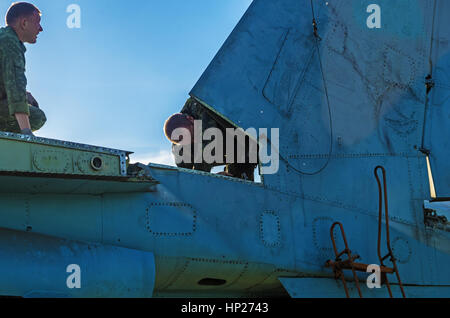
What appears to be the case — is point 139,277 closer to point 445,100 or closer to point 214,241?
point 214,241

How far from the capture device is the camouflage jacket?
533 cm

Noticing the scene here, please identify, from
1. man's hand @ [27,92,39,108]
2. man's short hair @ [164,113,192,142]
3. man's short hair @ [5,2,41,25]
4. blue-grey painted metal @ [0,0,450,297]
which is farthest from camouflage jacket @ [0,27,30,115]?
man's short hair @ [164,113,192,142]

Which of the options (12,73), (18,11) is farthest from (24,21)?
(12,73)

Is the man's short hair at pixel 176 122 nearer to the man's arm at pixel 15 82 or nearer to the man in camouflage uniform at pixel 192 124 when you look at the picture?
the man in camouflage uniform at pixel 192 124

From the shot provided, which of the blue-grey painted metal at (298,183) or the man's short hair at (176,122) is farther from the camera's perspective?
the man's short hair at (176,122)

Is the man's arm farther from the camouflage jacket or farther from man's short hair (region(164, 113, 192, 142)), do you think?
man's short hair (region(164, 113, 192, 142))

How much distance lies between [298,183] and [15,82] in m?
3.22

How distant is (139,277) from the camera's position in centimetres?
509

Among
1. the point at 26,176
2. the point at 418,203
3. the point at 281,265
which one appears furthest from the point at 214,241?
the point at 418,203

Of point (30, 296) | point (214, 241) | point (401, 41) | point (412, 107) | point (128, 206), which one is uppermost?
point (401, 41)

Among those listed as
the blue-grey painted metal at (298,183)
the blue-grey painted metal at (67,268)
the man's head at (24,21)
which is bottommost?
the blue-grey painted metal at (67,268)

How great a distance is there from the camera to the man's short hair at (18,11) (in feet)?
18.6

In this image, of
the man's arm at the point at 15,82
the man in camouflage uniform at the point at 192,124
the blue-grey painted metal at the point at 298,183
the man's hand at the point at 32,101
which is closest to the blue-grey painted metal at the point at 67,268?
the blue-grey painted metal at the point at 298,183

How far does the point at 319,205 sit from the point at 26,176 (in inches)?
126
